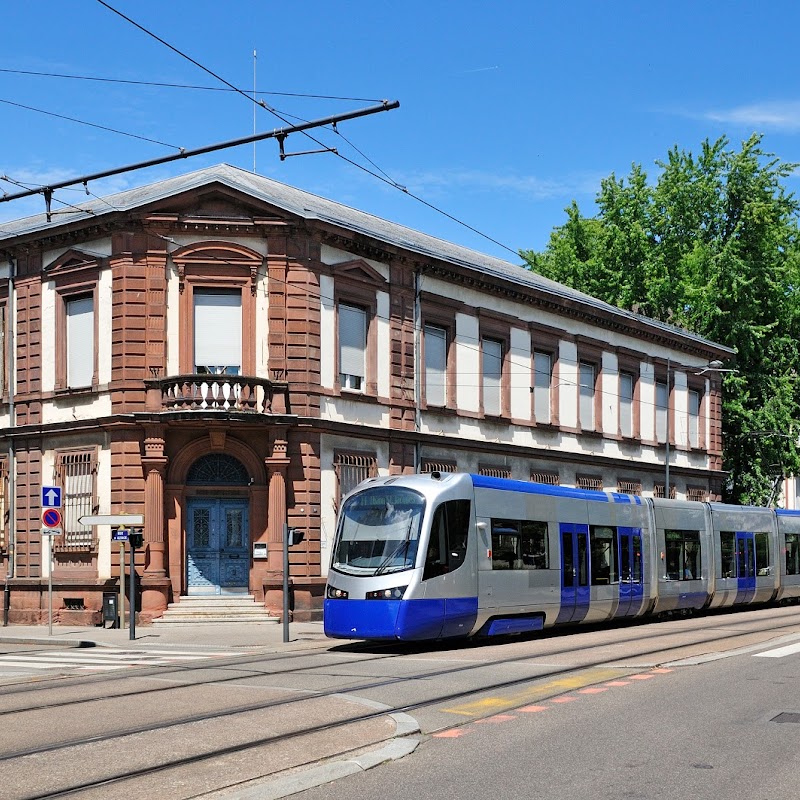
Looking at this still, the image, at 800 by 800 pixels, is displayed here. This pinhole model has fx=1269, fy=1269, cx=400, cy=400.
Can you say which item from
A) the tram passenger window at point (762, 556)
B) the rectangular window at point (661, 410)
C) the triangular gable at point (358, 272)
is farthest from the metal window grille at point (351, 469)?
the rectangular window at point (661, 410)

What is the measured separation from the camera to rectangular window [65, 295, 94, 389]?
30.8 metres

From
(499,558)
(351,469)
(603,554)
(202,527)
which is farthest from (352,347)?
(499,558)

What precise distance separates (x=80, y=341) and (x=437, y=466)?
398 inches

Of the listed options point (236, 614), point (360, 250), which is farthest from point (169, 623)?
point (360, 250)

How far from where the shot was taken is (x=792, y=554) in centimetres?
3675

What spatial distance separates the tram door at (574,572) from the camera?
24.5 m

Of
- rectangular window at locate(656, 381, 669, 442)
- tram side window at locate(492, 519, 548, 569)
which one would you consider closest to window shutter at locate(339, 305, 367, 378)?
tram side window at locate(492, 519, 548, 569)

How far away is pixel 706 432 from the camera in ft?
165

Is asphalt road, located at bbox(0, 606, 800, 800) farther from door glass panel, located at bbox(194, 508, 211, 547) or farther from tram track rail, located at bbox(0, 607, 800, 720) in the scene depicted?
door glass panel, located at bbox(194, 508, 211, 547)

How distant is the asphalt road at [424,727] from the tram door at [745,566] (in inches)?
576

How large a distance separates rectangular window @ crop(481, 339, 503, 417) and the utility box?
506 inches

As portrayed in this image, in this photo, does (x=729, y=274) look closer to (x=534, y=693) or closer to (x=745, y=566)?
(x=745, y=566)

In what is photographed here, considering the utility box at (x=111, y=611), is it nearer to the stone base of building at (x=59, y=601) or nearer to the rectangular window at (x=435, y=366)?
the stone base of building at (x=59, y=601)

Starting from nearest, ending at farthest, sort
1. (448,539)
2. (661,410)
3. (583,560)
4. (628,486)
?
(448,539), (583,560), (628,486), (661,410)
